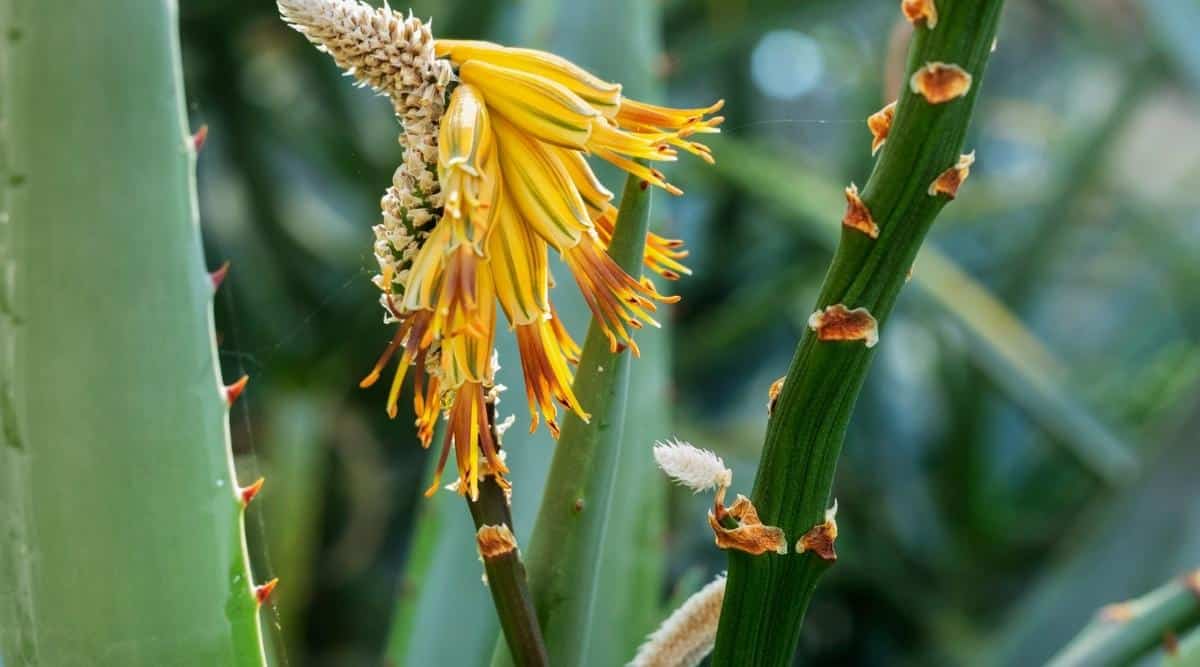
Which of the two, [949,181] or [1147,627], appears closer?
[949,181]

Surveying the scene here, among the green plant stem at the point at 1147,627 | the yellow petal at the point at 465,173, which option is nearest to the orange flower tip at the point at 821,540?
the yellow petal at the point at 465,173

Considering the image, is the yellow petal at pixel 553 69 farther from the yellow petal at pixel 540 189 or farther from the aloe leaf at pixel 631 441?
the aloe leaf at pixel 631 441

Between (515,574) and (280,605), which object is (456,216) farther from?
(280,605)

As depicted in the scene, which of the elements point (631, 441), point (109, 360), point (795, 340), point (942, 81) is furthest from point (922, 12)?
point (795, 340)

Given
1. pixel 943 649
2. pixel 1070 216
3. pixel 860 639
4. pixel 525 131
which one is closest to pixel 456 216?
pixel 525 131

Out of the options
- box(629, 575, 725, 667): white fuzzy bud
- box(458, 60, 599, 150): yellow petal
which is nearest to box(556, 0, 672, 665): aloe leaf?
box(629, 575, 725, 667): white fuzzy bud

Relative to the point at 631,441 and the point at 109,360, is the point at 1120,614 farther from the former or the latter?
the point at 109,360

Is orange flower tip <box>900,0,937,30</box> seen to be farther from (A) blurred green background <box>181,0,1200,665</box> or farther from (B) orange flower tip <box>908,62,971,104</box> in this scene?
(A) blurred green background <box>181,0,1200,665</box>
